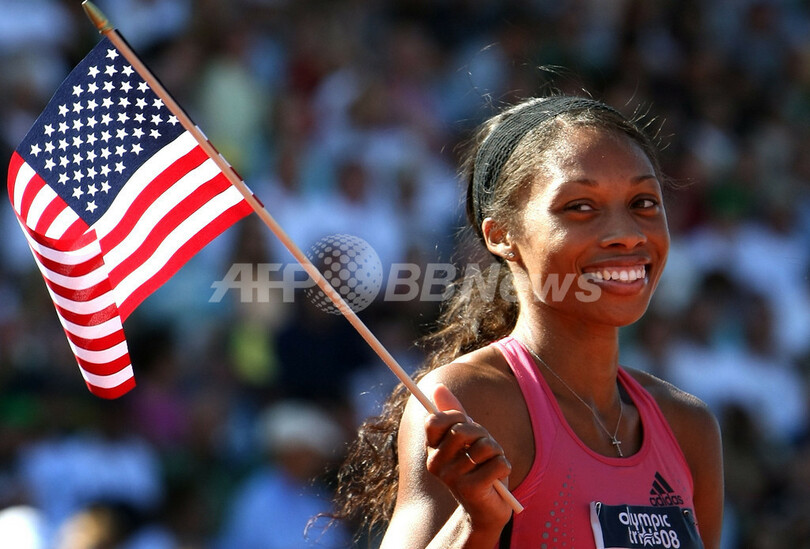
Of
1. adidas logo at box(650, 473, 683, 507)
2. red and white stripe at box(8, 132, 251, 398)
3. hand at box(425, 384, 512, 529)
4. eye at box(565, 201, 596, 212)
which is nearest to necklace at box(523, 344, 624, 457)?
adidas logo at box(650, 473, 683, 507)

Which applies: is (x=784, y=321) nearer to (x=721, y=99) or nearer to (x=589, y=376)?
(x=721, y=99)

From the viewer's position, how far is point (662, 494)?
2807mm

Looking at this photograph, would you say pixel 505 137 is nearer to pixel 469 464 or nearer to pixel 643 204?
pixel 643 204

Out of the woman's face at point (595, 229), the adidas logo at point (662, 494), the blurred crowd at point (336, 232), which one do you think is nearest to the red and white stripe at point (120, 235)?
the woman's face at point (595, 229)

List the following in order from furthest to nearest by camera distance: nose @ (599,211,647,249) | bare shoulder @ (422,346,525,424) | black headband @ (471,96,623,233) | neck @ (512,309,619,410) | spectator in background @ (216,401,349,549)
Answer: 1. spectator in background @ (216,401,349,549)
2. black headband @ (471,96,623,233)
3. neck @ (512,309,619,410)
4. nose @ (599,211,647,249)
5. bare shoulder @ (422,346,525,424)

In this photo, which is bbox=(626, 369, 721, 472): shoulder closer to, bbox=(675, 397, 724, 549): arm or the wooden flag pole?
bbox=(675, 397, 724, 549): arm

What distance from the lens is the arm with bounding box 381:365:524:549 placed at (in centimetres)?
238

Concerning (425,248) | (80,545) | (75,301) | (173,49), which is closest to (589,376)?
(75,301)

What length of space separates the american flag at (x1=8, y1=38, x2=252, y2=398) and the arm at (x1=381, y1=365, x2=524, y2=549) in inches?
27.4

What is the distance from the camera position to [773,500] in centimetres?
720

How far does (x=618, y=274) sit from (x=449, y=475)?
0.68 m

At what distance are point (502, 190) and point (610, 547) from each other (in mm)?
910

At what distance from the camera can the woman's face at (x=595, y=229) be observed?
2.78 meters

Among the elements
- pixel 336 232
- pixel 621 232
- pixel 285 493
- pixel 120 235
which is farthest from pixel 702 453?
pixel 336 232
